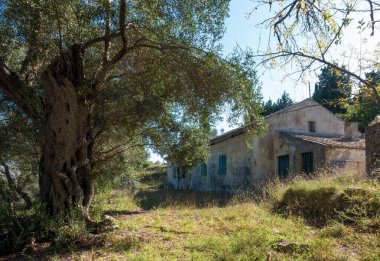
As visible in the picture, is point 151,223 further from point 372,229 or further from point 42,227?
point 372,229

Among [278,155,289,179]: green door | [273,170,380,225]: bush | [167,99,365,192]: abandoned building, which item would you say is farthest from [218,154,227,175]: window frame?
[273,170,380,225]: bush

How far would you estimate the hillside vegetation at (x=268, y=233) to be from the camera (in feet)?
18.1

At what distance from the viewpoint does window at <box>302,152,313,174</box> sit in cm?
1513

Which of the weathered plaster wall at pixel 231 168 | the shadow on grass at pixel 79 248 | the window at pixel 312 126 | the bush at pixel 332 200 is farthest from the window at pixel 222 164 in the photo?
the shadow on grass at pixel 79 248

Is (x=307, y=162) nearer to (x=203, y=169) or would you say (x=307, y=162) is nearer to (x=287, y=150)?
(x=287, y=150)

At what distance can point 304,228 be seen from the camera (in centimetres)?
720

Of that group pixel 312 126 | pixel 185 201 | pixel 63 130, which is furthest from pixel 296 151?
pixel 63 130

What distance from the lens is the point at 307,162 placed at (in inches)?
608

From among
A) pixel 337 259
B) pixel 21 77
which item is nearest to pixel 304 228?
pixel 337 259

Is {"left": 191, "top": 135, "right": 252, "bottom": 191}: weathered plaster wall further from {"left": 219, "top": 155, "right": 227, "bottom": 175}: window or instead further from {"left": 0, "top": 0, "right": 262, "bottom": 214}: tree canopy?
{"left": 0, "top": 0, "right": 262, "bottom": 214}: tree canopy

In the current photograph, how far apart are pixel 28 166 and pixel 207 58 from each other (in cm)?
616

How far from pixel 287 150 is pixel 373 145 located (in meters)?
5.50

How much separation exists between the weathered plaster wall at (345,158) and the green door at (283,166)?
2522mm

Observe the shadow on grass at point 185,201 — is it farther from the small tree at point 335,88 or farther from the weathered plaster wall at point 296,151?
the small tree at point 335,88
